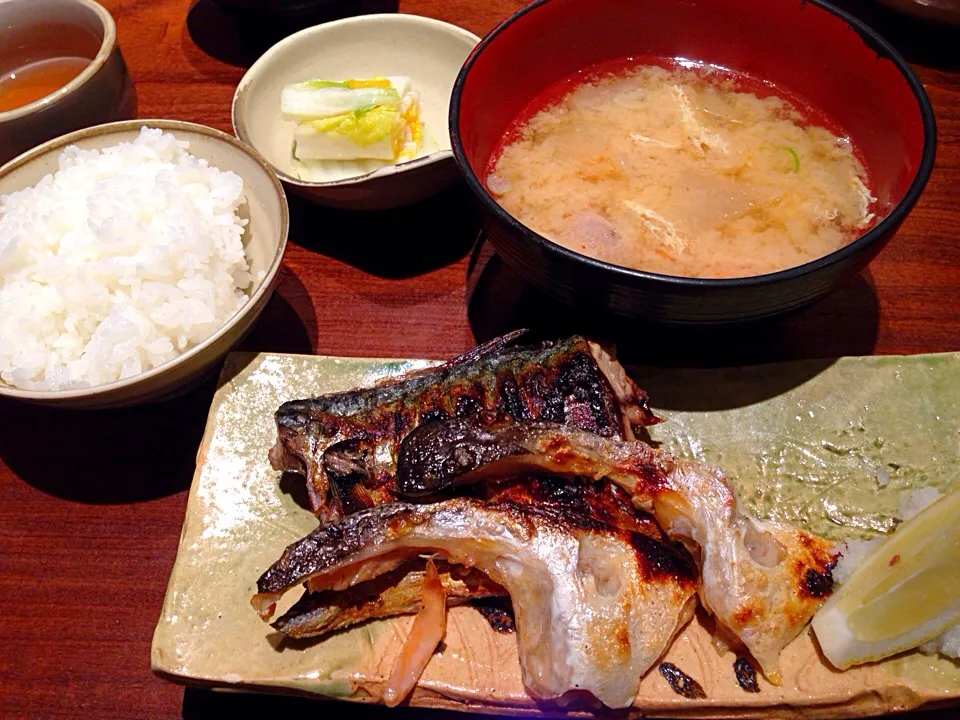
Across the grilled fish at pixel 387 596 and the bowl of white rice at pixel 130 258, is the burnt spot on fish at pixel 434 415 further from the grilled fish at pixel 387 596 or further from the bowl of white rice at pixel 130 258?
the bowl of white rice at pixel 130 258

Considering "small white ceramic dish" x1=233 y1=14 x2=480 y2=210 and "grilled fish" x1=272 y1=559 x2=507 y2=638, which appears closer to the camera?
"grilled fish" x1=272 y1=559 x2=507 y2=638

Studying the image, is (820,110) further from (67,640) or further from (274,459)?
(67,640)

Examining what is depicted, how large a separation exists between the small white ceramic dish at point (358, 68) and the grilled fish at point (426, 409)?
0.87 m

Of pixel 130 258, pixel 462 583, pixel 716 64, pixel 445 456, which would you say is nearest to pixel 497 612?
pixel 462 583

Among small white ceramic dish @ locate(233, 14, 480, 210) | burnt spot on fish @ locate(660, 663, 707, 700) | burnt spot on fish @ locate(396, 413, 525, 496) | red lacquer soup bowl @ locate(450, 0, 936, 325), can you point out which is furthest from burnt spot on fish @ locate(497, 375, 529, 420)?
small white ceramic dish @ locate(233, 14, 480, 210)

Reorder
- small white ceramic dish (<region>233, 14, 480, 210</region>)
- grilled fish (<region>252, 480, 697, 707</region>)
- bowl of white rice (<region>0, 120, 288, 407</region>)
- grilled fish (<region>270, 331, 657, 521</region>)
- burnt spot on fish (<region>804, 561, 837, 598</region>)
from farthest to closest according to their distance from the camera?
small white ceramic dish (<region>233, 14, 480, 210</region>), bowl of white rice (<region>0, 120, 288, 407</region>), grilled fish (<region>270, 331, 657, 521</region>), burnt spot on fish (<region>804, 561, 837, 598</region>), grilled fish (<region>252, 480, 697, 707</region>)

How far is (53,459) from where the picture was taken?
2.03 m

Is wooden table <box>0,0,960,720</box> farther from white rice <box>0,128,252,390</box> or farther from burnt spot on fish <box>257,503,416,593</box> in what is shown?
burnt spot on fish <box>257,503,416,593</box>

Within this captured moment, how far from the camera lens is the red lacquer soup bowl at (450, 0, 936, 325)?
61.4 inches

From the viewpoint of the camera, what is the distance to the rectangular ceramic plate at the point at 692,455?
1.46 m

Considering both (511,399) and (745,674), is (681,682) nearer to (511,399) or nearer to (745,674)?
(745,674)

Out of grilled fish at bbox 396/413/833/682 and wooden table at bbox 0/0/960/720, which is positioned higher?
grilled fish at bbox 396/413/833/682

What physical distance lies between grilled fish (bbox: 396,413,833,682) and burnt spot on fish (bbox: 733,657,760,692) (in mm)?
38

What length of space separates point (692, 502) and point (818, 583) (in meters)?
0.30
